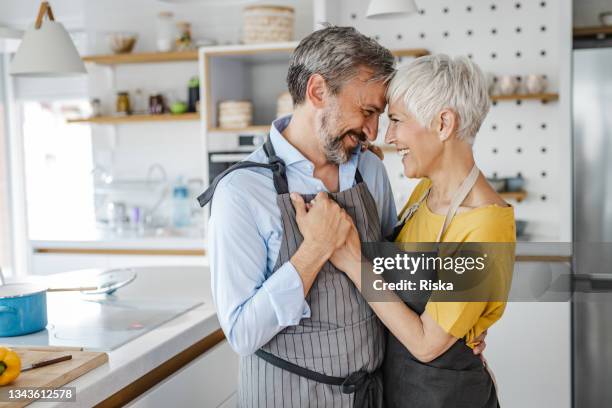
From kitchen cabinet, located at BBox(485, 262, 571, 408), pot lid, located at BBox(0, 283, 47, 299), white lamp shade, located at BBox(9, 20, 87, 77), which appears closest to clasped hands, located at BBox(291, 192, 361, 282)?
pot lid, located at BBox(0, 283, 47, 299)

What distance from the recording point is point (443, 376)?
4.99 feet

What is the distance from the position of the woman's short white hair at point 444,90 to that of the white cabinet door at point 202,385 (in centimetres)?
91

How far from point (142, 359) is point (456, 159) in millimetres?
863

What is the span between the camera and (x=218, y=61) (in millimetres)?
4527

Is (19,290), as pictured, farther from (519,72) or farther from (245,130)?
(519,72)

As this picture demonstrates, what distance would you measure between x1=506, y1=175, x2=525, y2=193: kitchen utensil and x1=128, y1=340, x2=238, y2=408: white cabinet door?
227 cm

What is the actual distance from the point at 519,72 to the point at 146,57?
245 cm

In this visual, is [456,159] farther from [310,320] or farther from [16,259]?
[16,259]

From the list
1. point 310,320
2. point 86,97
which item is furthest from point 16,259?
point 310,320

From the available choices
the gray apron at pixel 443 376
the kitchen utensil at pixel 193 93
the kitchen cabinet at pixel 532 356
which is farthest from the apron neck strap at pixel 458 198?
the kitchen utensil at pixel 193 93

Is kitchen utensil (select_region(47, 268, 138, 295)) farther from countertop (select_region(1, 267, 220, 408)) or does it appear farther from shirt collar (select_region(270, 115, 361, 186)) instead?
shirt collar (select_region(270, 115, 361, 186))

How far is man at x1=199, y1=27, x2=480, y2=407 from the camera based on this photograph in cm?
145

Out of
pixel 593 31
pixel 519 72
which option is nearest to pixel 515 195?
pixel 519 72

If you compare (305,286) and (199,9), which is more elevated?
(199,9)
